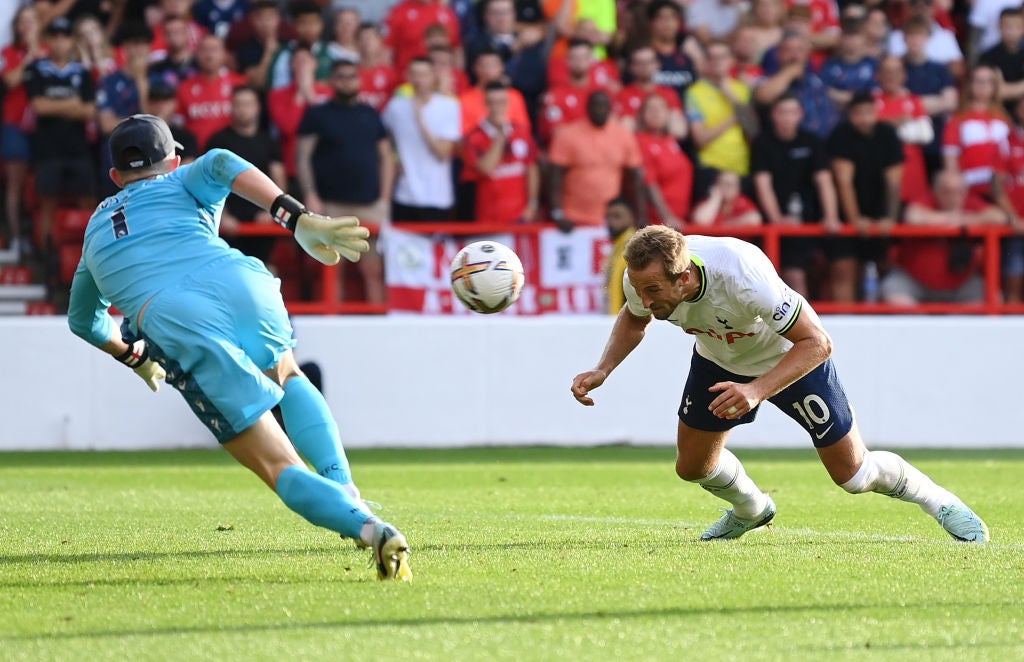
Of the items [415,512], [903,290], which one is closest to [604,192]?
[903,290]

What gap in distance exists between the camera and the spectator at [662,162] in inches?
595

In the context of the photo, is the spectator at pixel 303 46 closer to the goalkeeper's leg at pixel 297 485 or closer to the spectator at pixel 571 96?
the spectator at pixel 571 96

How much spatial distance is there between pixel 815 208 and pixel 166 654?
11.4 metres

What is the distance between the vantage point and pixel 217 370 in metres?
6.05

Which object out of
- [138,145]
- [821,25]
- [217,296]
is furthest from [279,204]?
[821,25]

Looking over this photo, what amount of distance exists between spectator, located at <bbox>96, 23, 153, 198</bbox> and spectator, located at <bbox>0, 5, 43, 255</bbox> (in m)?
0.83

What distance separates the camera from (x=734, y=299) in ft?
22.4

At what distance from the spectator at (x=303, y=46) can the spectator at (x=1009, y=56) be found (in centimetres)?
683

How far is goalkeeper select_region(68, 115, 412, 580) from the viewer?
19.5ft

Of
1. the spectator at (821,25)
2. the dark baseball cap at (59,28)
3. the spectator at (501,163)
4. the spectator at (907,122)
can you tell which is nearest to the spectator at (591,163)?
the spectator at (501,163)

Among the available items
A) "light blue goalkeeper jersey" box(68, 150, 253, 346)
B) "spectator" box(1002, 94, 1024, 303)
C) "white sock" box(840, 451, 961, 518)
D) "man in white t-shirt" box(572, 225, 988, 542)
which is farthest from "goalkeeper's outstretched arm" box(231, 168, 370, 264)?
"spectator" box(1002, 94, 1024, 303)

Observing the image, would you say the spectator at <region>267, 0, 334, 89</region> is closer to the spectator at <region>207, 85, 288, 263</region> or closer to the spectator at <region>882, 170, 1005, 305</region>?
the spectator at <region>207, 85, 288, 263</region>

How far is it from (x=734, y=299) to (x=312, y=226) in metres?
1.94

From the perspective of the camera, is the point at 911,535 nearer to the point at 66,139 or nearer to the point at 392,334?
the point at 392,334
